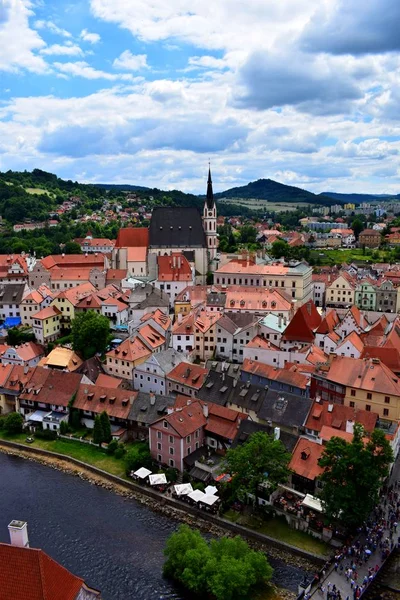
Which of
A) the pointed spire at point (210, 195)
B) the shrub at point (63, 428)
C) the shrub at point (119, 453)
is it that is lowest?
the shrub at point (119, 453)

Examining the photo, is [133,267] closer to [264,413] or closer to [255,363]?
[255,363]

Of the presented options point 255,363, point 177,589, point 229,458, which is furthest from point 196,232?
point 177,589

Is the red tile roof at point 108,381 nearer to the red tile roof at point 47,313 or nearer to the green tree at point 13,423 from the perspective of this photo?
the green tree at point 13,423

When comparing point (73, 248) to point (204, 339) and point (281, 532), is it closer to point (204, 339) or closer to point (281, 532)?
point (204, 339)

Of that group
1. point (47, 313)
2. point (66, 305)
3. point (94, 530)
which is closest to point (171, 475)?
point (94, 530)

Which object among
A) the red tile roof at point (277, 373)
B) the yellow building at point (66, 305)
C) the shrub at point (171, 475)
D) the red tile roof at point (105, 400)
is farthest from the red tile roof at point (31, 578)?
the yellow building at point (66, 305)

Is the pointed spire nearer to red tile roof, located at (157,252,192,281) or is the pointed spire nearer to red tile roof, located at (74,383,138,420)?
red tile roof, located at (157,252,192,281)
